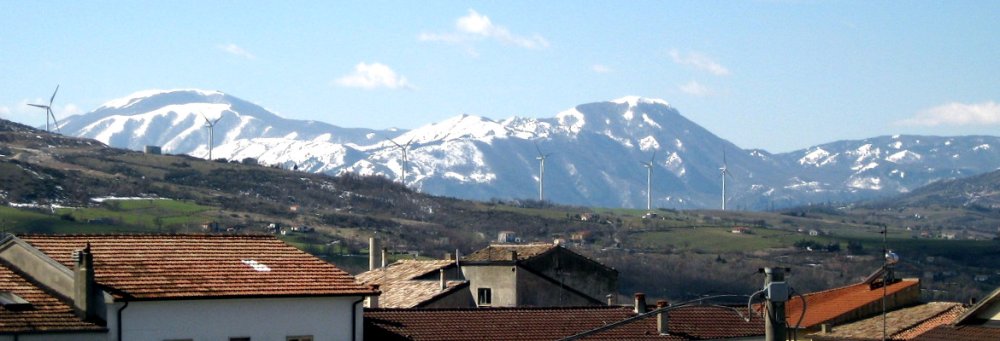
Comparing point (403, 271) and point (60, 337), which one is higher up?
point (403, 271)

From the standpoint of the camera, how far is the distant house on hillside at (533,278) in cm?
6831

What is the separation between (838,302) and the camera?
232 ft

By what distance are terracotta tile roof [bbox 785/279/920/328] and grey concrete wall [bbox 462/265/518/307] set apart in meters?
10.4

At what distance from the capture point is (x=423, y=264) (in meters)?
71.1

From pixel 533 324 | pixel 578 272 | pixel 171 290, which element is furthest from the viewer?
pixel 578 272

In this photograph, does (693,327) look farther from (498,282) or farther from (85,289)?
(85,289)

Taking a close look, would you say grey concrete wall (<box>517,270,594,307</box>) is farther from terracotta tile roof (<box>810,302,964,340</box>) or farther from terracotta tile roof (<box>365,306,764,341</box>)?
terracotta tile roof (<box>365,306,764,341</box>)

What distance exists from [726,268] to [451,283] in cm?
12776

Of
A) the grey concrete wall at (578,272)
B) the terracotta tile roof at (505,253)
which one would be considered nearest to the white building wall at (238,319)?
the terracotta tile roof at (505,253)

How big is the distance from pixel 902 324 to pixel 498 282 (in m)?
15.3

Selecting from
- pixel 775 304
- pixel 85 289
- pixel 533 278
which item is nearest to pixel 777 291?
pixel 775 304

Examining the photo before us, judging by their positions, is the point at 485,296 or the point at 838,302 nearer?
the point at 485,296

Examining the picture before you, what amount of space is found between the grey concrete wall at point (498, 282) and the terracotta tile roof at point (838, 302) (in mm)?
10372

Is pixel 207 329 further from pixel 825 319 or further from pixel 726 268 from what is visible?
pixel 726 268
